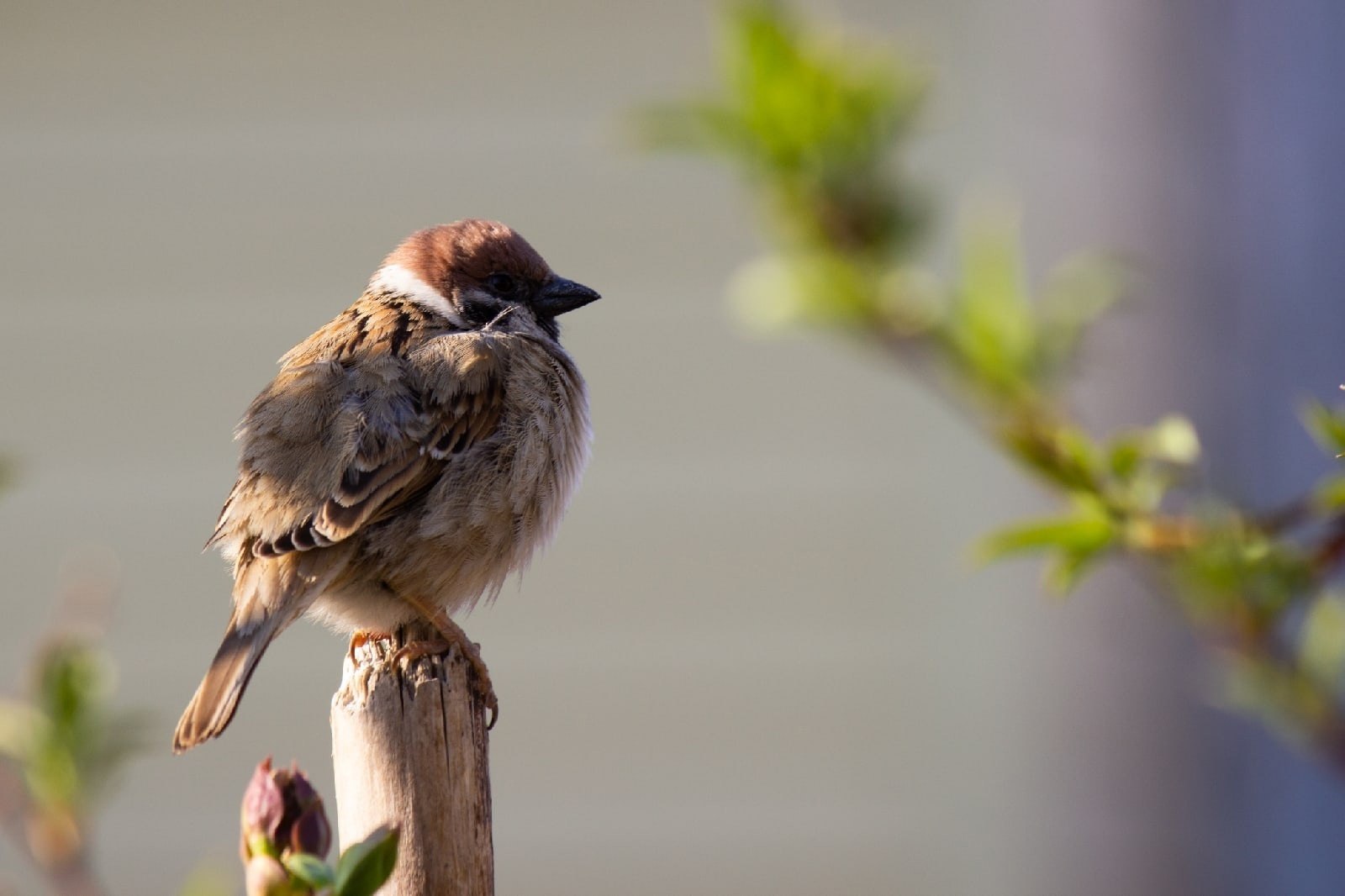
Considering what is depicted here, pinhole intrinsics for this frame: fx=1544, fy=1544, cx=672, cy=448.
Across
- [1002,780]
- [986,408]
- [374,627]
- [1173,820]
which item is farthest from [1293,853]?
[986,408]

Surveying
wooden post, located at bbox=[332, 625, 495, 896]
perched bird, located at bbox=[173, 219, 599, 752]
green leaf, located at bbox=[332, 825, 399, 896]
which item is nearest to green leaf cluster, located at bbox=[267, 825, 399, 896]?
green leaf, located at bbox=[332, 825, 399, 896]

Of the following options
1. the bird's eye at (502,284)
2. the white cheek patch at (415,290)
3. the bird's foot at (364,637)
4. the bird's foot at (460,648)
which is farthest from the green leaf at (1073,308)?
the bird's eye at (502,284)

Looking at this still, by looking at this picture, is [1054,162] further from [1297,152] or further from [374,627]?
[374,627]

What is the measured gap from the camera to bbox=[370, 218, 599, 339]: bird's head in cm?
366

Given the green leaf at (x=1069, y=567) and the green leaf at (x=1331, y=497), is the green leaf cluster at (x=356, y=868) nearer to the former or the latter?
the green leaf at (x=1069, y=567)

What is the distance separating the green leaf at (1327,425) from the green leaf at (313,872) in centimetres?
105

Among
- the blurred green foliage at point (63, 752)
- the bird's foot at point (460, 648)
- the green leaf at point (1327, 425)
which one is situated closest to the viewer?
the green leaf at point (1327, 425)

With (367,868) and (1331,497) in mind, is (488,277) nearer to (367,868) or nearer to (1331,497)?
(367,868)

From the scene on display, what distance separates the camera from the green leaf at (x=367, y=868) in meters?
1.52

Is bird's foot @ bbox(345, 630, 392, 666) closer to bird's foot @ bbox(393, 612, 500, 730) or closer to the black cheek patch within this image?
bird's foot @ bbox(393, 612, 500, 730)

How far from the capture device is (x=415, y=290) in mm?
3613

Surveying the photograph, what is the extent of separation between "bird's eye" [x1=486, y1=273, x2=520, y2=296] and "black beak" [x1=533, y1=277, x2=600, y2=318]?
0.20ft

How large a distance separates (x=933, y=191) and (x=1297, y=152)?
4001mm

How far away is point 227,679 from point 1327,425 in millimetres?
1804
